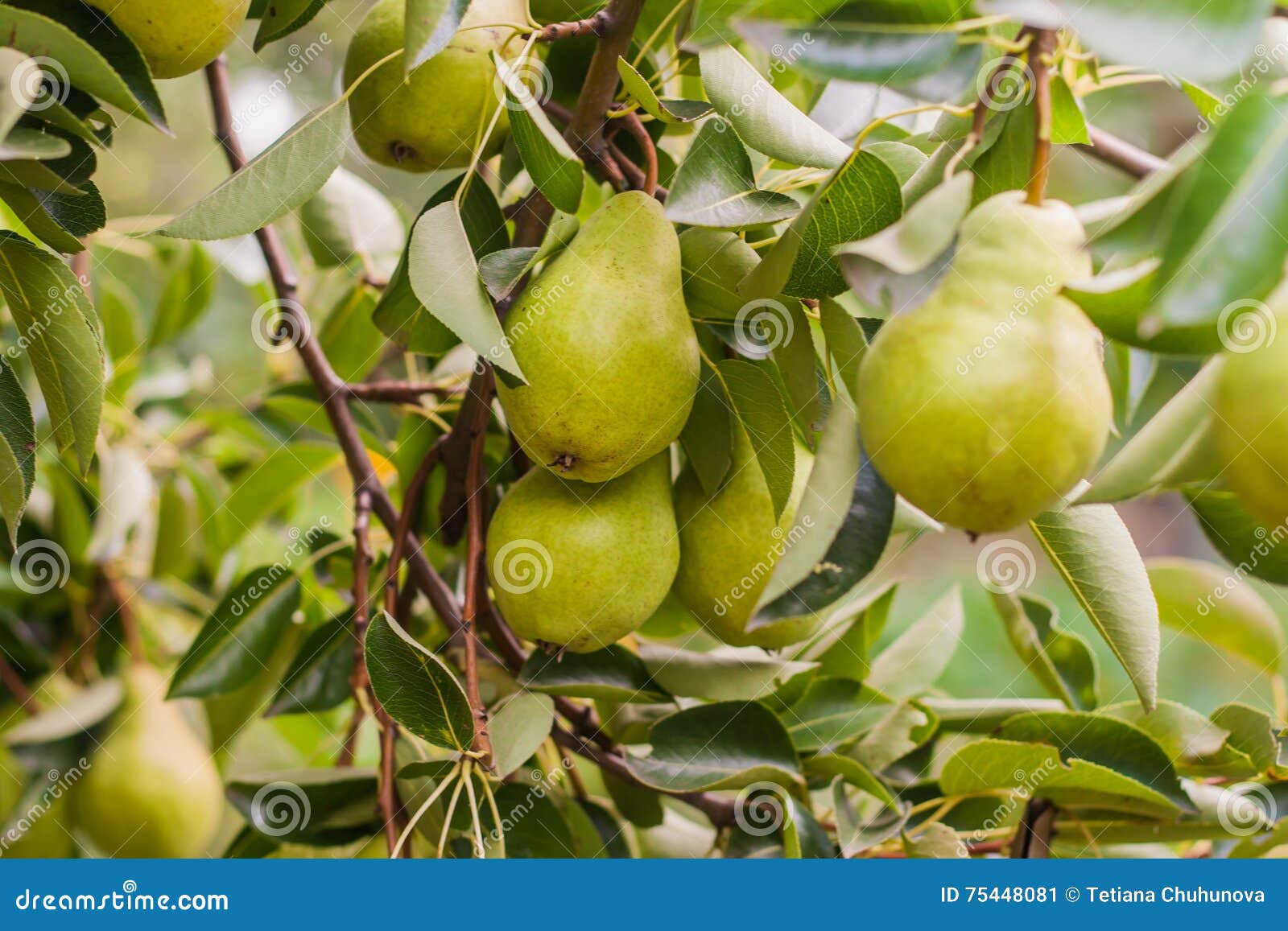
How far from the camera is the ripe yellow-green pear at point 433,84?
69cm

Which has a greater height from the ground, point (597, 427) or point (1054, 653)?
point (597, 427)

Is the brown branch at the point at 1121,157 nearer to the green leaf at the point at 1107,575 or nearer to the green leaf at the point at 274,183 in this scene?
the green leaf at the point at 1107,575

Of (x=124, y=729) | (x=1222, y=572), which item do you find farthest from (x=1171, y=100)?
(x=124, y=729)

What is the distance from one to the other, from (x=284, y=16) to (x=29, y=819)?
0.88m

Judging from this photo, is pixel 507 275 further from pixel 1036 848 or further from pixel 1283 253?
pixel 1036 848

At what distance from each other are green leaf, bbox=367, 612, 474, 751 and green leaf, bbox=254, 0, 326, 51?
1.11 ft

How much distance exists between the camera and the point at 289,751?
1626 mm

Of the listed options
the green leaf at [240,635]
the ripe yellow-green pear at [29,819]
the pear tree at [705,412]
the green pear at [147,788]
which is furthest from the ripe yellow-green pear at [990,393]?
the ripe yellow-green pear at [29,819]

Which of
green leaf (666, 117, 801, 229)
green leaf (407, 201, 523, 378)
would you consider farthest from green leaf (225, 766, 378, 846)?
green leaf (666, 117, 801, 229)

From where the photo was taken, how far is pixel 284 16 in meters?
0.64

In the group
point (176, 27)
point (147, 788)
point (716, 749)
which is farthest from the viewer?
point (147, 788)

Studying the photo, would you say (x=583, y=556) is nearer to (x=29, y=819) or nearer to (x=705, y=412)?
(x=705, y=412)

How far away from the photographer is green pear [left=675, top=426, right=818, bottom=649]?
2.17 ft

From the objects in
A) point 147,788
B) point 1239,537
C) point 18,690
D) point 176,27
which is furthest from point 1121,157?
point 18,690
